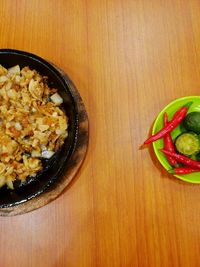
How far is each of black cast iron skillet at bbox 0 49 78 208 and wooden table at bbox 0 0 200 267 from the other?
12 centimetres

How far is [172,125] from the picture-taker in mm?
1283

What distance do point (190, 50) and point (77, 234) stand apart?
933 millimetres

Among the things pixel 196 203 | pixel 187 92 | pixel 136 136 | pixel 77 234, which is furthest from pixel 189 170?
pixel 77 234

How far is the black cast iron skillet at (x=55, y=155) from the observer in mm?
1152

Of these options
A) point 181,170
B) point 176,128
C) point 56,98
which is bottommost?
point 181,170

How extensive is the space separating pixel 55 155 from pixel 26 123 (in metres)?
0.17

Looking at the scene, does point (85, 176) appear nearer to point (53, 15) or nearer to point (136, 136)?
point (136, 136)

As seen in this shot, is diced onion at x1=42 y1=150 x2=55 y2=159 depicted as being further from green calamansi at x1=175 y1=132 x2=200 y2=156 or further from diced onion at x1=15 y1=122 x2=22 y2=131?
green calamansi at x1=175 y1=132 x2=200 y2=156

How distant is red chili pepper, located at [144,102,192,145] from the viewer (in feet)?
4.19

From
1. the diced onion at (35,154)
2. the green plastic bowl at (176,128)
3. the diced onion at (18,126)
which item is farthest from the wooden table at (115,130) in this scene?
the diced onion at (18,126)

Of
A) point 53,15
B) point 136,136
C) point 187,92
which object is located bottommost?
point 136,136

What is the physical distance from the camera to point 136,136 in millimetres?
1371

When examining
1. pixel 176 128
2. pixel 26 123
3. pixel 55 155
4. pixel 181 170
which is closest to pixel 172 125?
pixel 176 128

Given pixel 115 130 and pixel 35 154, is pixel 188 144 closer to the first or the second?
pixel 115 130
